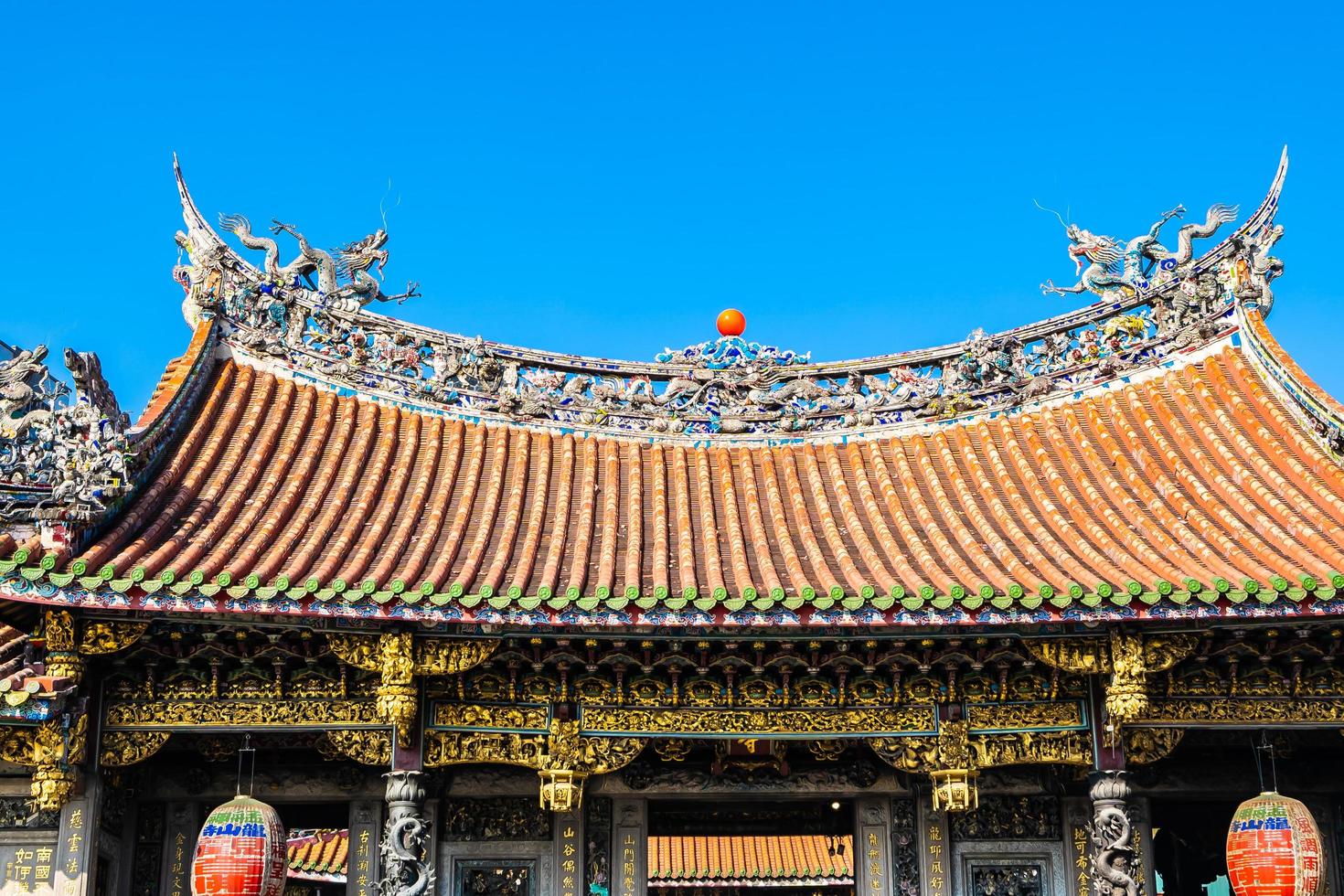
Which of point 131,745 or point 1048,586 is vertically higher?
point 1048,586

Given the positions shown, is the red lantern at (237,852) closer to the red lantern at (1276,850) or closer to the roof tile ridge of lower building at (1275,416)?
the red lantern at (1276,850)

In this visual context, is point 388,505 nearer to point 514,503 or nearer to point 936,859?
point 514,503

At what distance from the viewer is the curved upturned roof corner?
7840mm

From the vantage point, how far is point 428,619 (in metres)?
7.90

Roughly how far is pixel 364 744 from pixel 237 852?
3.18ft

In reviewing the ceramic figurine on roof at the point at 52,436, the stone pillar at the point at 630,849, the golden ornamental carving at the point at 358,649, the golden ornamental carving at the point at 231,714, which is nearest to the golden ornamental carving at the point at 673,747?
the stone pillar at the point at 630,849

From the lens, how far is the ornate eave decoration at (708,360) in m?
11.5

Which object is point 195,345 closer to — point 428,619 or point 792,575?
point 428,619

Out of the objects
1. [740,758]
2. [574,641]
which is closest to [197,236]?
[574,641]

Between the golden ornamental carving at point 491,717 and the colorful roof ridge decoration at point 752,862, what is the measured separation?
1097 centimetres

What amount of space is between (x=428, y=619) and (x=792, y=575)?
2451mm

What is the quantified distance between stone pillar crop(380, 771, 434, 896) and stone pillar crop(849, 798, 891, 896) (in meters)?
3.18

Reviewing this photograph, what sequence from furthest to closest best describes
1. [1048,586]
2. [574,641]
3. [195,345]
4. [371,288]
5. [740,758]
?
[371,288], [195,345], [740,758], [574,641], [1048,586]

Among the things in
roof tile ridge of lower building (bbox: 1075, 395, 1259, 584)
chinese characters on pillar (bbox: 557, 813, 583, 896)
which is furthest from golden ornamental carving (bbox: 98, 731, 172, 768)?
roof tile ridge of lower building (bbox: 1075, 395, 1259, 584)
